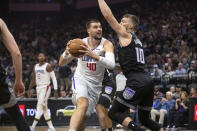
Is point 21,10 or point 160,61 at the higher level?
point 21,10

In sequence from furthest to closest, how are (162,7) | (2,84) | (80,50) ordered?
(162,7)
(80,50)
(2,84)

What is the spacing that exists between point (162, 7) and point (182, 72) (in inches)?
361

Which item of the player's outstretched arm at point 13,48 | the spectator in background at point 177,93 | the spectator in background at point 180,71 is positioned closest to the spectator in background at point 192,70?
the spectator in background at point 180,71

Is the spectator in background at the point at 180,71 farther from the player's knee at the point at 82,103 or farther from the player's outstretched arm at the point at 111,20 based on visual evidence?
the player's knee at the point at 82,103

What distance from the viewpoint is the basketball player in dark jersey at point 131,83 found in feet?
20.6

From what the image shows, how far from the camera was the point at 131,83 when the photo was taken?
6.34 meters

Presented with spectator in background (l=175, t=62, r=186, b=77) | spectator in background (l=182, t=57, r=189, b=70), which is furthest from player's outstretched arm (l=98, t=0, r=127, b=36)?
spectator in background (l=182, t=57, r=189, b=70)

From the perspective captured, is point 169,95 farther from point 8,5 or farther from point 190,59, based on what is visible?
point 8,5

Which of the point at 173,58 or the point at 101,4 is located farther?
the point at 173,58

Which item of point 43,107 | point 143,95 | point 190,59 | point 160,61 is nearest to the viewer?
point 143,95

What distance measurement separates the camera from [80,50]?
593 centimetres

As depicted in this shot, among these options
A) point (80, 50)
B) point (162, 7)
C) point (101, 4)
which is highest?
point (162, 7)

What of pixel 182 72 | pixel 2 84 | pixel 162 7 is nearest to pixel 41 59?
pixel 182 72

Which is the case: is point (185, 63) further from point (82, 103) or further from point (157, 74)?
point (82, 103)
